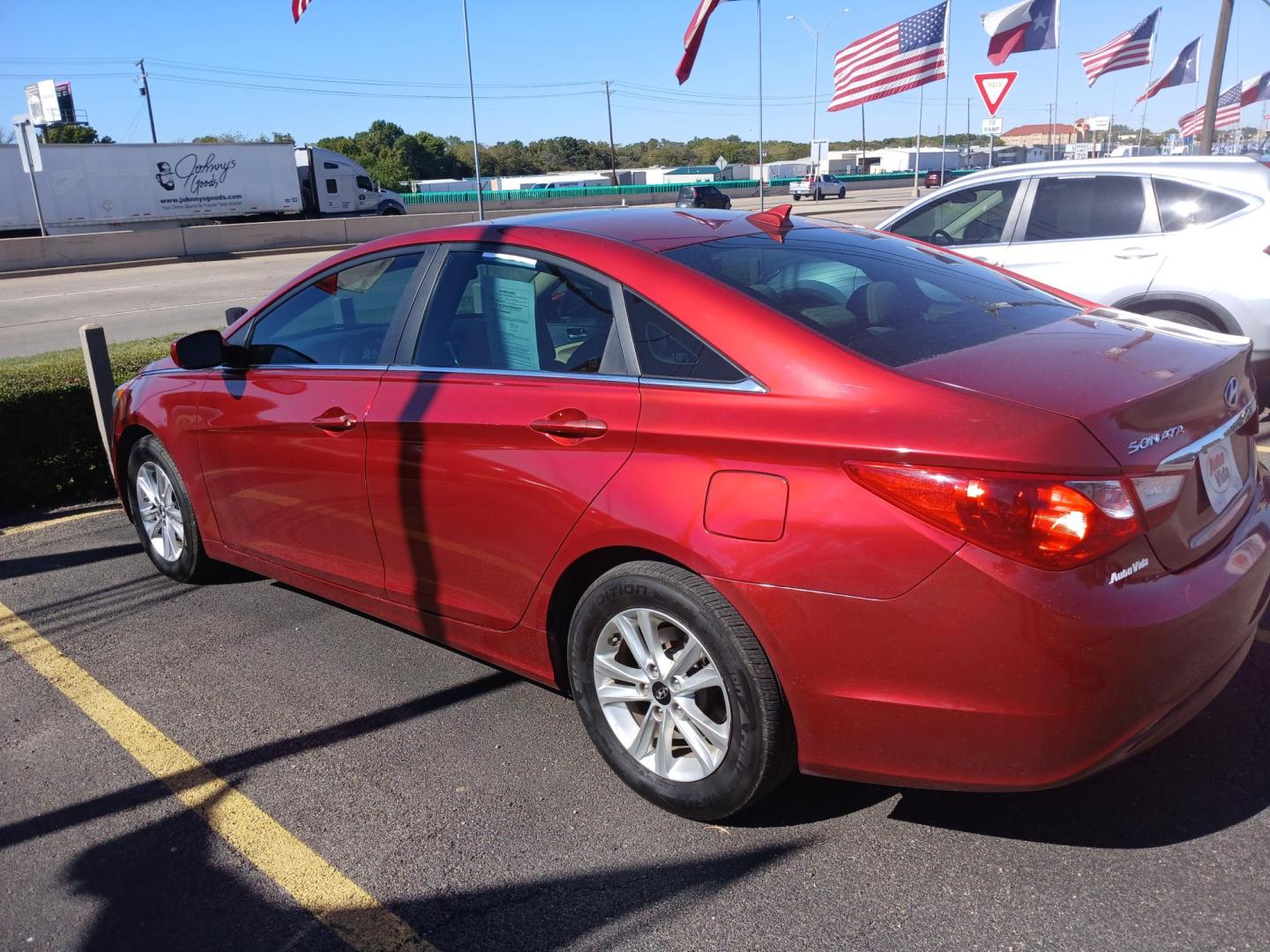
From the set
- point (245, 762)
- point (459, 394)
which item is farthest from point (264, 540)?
point (459, 394)

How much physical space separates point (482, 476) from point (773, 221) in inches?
54.8

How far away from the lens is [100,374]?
20.7ft

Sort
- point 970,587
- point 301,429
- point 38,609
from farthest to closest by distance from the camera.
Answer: point 38,609, point 301,429, point 970,587

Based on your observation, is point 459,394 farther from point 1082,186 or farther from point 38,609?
point 1082,186

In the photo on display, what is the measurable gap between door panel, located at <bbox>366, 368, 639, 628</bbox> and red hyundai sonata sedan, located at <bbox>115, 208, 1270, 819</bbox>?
0.04ft

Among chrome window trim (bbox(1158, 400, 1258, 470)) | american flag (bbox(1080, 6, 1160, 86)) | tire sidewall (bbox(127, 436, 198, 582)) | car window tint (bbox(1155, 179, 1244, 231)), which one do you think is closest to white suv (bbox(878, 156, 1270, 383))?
car window tint (bbox(1155, 179, 1244, 231))

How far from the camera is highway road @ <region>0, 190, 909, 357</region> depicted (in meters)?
15.7

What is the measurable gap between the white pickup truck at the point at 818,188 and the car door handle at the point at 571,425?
55.2 metres

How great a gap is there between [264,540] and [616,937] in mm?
2454

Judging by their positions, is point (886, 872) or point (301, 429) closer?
point (886, 872)

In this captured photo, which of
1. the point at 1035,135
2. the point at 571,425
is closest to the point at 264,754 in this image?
the point at 571,425

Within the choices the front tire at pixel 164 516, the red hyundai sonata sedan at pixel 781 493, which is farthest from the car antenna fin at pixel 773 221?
the front tire at pixel 164 516

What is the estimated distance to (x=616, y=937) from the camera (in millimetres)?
2510

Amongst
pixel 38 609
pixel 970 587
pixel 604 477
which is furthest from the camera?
pixel 38 609
